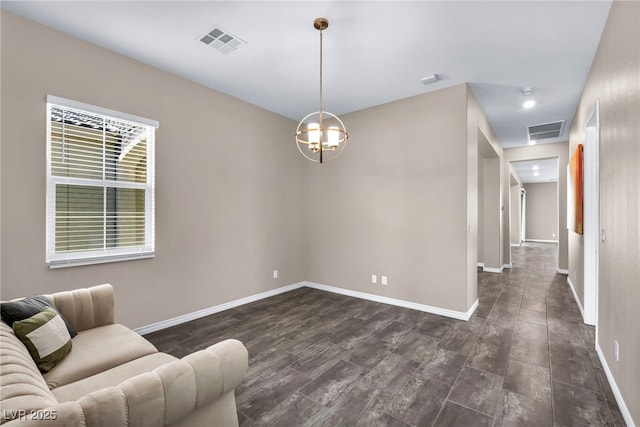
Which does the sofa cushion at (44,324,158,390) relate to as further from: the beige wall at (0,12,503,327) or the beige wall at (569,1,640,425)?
the beige wall at (569,1,640,425)

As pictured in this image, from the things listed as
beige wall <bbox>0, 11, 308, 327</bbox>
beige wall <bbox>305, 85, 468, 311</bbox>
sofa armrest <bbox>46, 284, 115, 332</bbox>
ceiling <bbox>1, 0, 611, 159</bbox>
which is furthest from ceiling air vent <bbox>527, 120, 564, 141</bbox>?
sofa armrest <bbox>46, 284, 115, 332</bbox>

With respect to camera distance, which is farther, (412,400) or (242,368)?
(412,400)

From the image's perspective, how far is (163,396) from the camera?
115 centimetres

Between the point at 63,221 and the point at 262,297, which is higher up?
the point at 63,221

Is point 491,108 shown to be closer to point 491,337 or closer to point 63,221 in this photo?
point 491,337

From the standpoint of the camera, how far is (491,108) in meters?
4.49

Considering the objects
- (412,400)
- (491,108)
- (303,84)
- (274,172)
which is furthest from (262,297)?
(491,108)

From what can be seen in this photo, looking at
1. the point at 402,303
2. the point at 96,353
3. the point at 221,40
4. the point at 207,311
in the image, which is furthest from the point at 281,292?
the point at 221,40

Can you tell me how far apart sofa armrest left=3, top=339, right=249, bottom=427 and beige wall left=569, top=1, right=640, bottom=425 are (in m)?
2.35

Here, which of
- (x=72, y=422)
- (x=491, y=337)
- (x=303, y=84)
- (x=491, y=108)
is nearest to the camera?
(x=72, y=422)

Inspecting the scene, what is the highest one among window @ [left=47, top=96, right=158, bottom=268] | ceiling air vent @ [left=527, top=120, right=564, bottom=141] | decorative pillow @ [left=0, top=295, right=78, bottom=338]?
ceiling air vent @ [left=527, top=120, right=564, bottom=141]

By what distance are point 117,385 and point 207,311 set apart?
271 centimetres

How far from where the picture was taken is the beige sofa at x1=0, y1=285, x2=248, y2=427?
93 centimetres

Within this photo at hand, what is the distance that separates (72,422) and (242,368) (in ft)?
2.23
